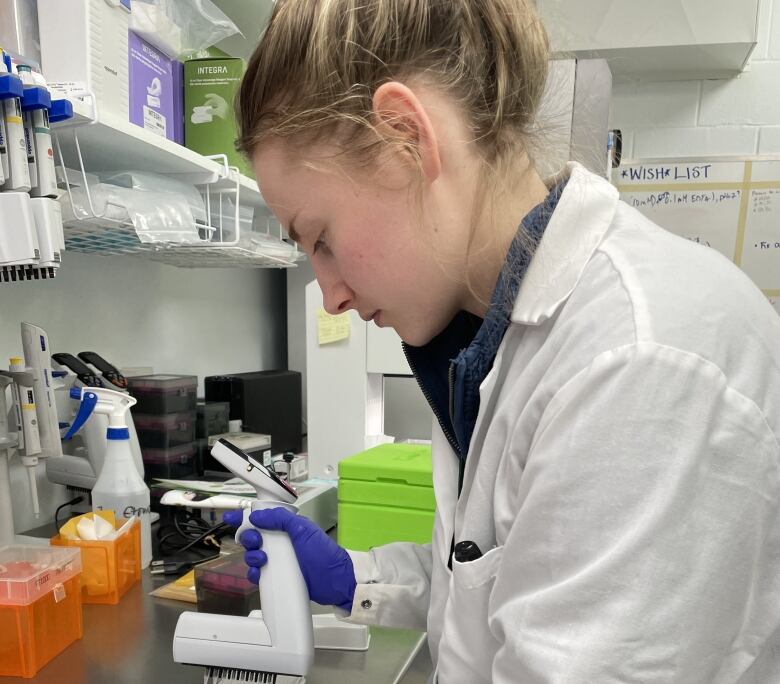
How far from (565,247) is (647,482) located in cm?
22

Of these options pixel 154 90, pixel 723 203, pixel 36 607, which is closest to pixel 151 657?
pixel 36 607

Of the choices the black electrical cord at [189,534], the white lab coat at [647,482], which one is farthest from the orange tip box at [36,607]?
the white lab coat at [647,482]

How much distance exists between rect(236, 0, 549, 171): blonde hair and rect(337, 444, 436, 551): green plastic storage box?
65 cm

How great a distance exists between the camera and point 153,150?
1.06 metres

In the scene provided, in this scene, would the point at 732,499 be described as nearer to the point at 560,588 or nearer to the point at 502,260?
the point at 560,588

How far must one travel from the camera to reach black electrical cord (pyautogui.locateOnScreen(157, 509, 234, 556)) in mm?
1104

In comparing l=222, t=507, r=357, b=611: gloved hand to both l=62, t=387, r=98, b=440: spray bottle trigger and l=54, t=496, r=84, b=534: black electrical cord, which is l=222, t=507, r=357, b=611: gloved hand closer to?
l=62, t=387, r=98, b=440: spray bottle trigger

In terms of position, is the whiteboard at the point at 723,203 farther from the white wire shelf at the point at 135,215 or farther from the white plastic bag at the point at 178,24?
the white plastic bag at the point at 178,24

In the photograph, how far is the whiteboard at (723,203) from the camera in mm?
2018

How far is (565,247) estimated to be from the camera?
0.52m

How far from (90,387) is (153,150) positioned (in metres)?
0.44

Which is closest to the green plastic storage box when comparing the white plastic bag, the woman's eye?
the woman's eye

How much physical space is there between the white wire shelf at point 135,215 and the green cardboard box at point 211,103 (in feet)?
0.18

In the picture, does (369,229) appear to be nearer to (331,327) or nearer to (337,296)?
(337,296)
